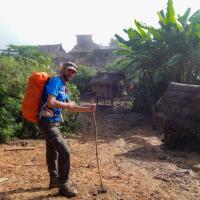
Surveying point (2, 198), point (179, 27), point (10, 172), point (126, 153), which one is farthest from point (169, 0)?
point (2, 198)

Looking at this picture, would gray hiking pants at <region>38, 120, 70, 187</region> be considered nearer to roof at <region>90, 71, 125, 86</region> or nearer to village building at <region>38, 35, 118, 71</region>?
roof at <region>90, 71, 125, 86</region>

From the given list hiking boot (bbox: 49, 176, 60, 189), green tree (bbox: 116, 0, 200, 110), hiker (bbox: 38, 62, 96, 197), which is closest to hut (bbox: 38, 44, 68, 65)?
green tree (bbox: 116, 0, 200, 110)

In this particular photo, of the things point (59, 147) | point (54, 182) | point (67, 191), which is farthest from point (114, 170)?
point (59, 147)

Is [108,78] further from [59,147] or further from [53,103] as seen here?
[53,103]

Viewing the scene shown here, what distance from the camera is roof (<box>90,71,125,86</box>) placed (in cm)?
1638

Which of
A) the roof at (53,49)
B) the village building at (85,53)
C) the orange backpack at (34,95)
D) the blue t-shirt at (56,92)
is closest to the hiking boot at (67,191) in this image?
the blue t-shirt at (56,92)

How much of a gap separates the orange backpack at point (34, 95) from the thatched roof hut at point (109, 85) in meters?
11.2

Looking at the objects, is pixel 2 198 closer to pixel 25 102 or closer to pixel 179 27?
pixel 25 102

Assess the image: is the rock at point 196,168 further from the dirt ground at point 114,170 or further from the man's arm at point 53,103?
the man's arm at point 53,103

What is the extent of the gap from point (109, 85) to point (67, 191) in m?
11.3

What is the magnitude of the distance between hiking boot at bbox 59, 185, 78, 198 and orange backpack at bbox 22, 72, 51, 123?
1067mm

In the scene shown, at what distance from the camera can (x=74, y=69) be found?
530 cm

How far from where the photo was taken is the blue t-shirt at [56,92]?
5043mm

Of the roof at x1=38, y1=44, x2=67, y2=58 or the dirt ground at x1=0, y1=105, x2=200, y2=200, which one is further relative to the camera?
the roof at x1=38, y1=44, x2=67, y2=58
